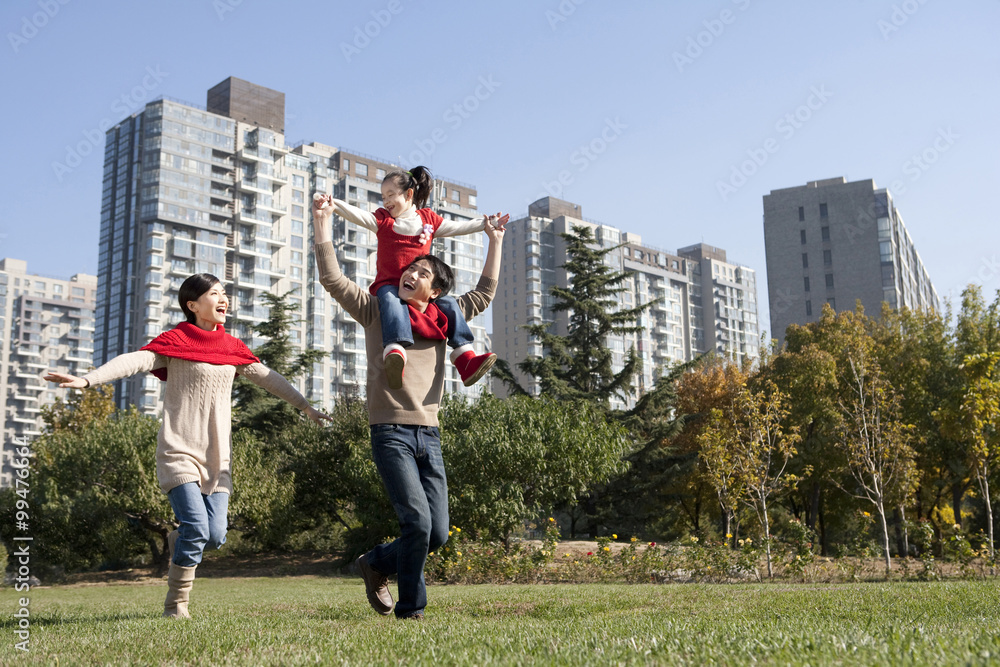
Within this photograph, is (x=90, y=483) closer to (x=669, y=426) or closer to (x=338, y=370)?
(x=669, y=426)

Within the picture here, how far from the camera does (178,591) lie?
5.28m

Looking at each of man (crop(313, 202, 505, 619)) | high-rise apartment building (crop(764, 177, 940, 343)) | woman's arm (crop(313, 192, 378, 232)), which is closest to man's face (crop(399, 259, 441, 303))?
man (crop(313, 202, 505, 619))

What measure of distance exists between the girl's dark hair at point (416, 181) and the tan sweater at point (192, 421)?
165 centimetres

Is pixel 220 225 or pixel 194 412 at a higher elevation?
pixel 220 225

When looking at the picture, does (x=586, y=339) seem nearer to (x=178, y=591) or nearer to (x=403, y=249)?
(x=403, y=249)

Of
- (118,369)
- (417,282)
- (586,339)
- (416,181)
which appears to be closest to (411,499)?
(417,282)

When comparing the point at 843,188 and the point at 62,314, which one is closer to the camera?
the point at 843,188

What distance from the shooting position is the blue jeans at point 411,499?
15.4 feet

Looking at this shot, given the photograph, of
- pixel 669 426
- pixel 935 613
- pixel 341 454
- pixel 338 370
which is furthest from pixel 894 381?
pixel 338 370

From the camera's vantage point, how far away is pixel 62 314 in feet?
442

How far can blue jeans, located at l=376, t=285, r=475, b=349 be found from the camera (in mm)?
4766

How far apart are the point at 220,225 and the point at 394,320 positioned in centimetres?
9017

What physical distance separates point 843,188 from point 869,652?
300 feet

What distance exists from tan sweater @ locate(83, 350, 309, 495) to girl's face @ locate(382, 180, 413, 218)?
1491mm
